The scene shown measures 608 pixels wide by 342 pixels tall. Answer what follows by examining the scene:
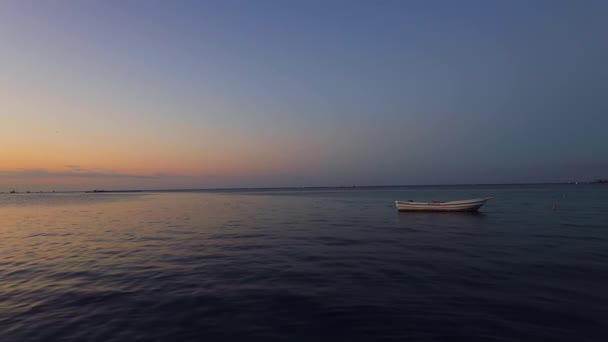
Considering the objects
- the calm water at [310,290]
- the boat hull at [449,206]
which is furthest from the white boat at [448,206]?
the calm water at [310,290]

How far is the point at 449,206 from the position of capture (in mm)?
44094

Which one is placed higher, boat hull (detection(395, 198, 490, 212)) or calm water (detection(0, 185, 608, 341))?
boat hull (detection(395, 198, 490, 212))

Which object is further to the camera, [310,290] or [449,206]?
[449,206]

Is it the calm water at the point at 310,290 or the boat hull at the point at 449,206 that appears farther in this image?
the boat hull at the point at 449,206

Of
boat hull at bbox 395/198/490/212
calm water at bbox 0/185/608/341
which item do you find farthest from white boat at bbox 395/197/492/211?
calm water at bbox 0/185/608/341

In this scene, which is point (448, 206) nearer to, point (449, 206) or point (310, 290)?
point (449, 206)

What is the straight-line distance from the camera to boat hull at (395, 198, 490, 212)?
43.2 m

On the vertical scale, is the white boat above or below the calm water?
above

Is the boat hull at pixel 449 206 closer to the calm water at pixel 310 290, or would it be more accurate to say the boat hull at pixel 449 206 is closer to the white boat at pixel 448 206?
the white boat at pixel 448 206

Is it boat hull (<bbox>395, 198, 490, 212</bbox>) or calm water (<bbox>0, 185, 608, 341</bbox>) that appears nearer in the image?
calm water (<bbox>0, 185, 608, 341</bbox>)

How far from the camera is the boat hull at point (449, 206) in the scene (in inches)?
1699

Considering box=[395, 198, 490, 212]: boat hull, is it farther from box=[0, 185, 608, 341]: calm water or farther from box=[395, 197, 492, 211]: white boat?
box=[0, 185, 608, 341]: calm water

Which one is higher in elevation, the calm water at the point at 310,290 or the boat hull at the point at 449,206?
the boat hull at the point at 449,206

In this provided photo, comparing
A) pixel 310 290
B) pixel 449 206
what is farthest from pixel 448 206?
pixel 310 290
